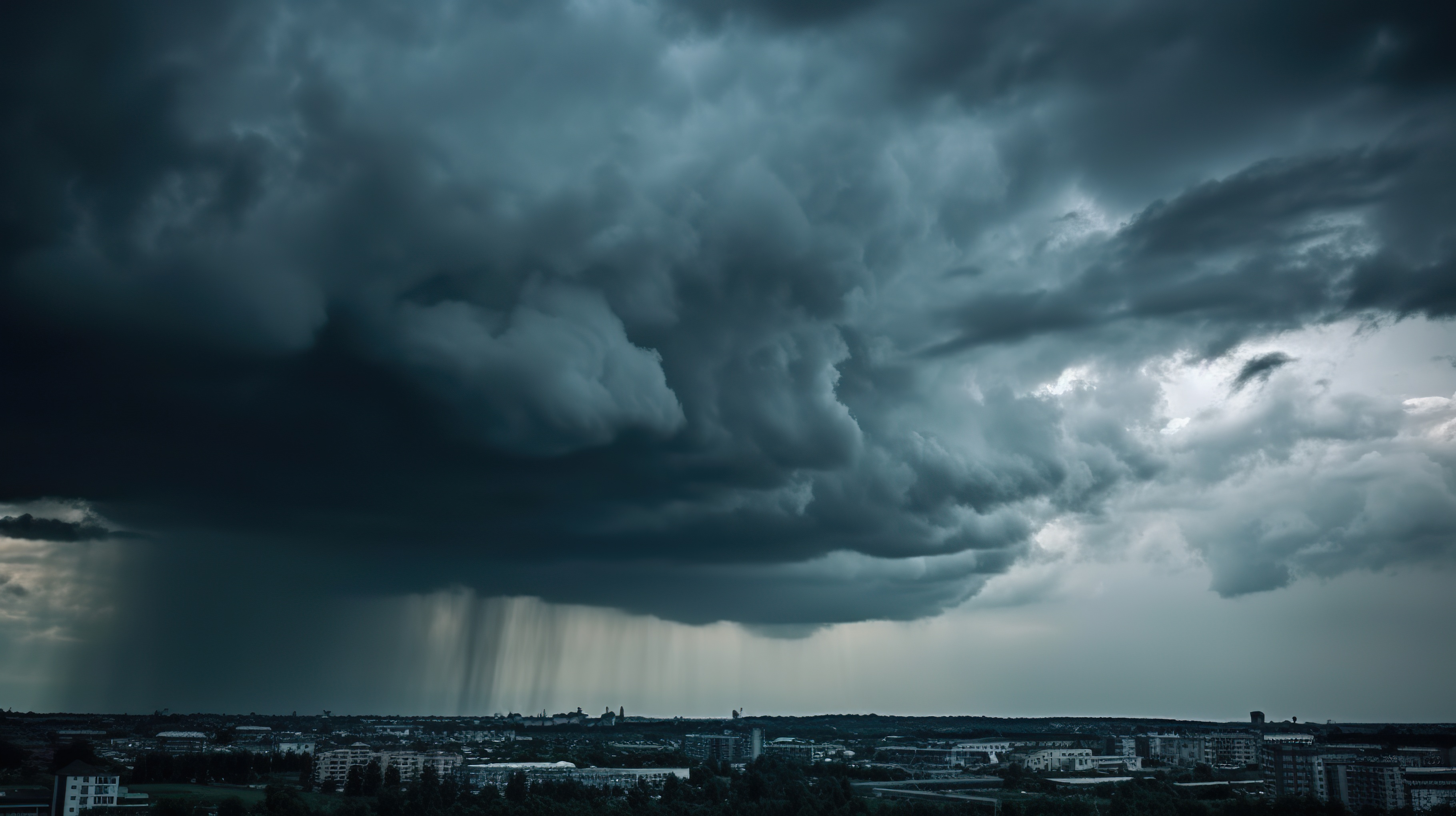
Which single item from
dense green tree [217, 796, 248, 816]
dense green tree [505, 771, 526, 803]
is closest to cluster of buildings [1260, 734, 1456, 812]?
dense green tree [505, 771, 526, 803]

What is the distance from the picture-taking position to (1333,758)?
473 ft

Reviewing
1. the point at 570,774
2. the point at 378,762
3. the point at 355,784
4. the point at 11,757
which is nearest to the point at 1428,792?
the point at 570,774

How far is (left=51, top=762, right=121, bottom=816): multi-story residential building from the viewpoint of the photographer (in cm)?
9331

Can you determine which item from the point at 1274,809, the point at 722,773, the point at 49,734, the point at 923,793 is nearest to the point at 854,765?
the point at 722,773

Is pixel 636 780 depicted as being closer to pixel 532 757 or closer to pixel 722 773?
pixel 722 773

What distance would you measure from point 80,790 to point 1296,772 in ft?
499

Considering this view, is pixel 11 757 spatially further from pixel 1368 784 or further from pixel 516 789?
pixel 1368 784

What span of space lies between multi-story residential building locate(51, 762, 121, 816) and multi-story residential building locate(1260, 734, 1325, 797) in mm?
138246

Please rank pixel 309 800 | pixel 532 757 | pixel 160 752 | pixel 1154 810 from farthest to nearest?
pixel 532 757, pixel 160 752, pixel 309 800, pixel 1154 810

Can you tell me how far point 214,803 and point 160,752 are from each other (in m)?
63.0

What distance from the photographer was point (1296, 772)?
489 ft

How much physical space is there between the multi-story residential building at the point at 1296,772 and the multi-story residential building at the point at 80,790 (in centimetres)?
13825

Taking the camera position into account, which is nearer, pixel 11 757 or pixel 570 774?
pixel 11 757

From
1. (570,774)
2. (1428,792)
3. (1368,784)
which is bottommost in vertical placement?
(570,774)
